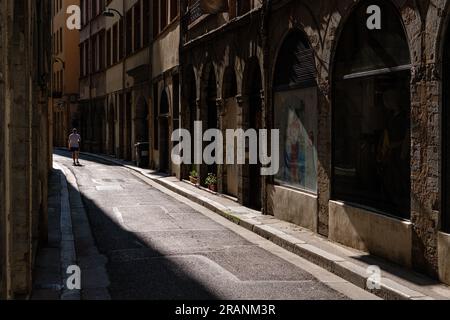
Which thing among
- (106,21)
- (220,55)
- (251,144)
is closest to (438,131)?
(251,144)

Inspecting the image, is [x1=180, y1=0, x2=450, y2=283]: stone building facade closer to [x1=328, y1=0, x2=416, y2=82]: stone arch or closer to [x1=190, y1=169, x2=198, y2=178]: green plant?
[x1=328, y1=0, x2=416, y2=82]: stone arch

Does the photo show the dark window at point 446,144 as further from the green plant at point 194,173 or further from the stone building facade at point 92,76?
the stone building facade at point 92,76

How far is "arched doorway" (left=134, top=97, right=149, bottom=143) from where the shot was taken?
2994cm

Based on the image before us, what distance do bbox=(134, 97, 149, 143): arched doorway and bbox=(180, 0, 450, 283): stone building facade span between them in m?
14.6

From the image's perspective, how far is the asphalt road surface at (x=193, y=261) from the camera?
23.6 ft

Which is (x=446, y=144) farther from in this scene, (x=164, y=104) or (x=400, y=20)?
(x=164, y=104)

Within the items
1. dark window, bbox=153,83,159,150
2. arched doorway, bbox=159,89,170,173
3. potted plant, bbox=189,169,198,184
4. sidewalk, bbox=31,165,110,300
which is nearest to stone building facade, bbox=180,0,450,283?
sidewalk, bbox=31,165,110,300

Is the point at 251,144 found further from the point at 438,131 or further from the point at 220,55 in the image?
the point at 438,131

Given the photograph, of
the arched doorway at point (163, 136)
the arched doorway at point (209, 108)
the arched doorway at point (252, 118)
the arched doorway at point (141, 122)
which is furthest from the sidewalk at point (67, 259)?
the arched doorway at point (141, 122)

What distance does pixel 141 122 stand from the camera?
30062 millimetres

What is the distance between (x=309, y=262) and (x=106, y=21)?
30718mm

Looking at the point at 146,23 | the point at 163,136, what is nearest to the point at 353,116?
the point at 163,136

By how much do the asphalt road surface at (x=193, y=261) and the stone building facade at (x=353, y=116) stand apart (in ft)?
3.25
